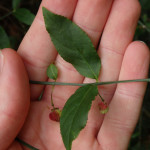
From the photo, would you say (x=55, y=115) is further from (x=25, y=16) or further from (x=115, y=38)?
(x=25, y=16)

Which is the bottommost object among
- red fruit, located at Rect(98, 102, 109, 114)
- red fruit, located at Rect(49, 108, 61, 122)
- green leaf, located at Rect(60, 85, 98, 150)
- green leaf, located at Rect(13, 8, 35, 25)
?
red fruit, located at Rect(49, 108, 61, 122)

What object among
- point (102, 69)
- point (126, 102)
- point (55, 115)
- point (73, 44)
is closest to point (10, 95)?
point (55, 115)

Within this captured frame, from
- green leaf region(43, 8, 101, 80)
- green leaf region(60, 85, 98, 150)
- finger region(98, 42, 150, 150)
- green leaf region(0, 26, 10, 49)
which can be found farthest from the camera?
green leaf region(0, 26, 10, 49)

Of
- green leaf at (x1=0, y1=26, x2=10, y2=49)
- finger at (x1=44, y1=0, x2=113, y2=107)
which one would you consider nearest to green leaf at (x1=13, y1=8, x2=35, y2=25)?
green leaf at (x1=0, y1=26, x2=10, y2=49)

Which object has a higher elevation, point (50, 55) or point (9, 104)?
point (50, 55)

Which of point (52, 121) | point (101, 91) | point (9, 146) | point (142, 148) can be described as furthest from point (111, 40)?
point (142, 148)

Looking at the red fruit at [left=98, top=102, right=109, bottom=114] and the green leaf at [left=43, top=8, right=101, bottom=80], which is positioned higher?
the green leaf at [left=43, top=8, right=101, bottom=80]

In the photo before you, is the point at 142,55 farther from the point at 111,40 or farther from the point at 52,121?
the point at 52,121

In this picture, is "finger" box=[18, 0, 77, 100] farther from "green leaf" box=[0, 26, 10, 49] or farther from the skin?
"green leaf" box=[0, 26, 10, 49]
